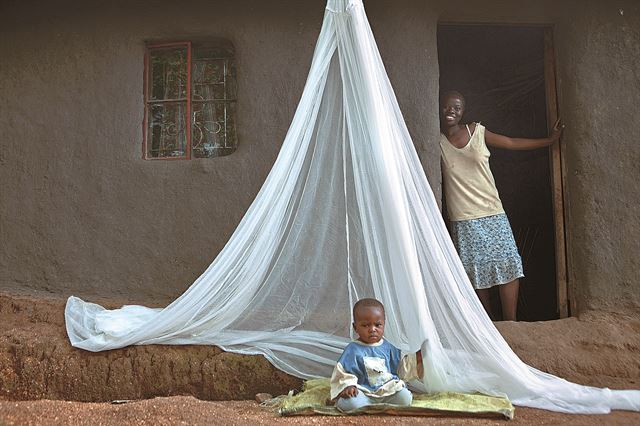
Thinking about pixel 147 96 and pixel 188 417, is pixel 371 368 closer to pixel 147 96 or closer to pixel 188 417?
pixel 188 417

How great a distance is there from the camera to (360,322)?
126 inches

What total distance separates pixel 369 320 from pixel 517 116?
3.90 meters

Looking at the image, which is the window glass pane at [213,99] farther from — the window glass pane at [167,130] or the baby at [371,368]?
the baby at [371,368]

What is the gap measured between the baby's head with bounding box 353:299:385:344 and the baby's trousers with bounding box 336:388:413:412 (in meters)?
0.26

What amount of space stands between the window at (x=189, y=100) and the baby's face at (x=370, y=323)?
1694 mm

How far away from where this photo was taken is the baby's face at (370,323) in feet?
10.4

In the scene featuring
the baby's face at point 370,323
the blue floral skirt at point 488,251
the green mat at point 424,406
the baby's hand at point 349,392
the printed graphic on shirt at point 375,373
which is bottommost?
the green mat at point 424,406

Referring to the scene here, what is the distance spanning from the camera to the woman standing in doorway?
436 centimetres

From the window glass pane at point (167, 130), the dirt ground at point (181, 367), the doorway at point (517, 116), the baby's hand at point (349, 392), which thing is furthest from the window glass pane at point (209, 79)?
the doorway at point (517, 116)

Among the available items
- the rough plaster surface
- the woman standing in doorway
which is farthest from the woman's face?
the rough plaster surface

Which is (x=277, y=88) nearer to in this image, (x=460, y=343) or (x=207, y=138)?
(x=207, y=138)

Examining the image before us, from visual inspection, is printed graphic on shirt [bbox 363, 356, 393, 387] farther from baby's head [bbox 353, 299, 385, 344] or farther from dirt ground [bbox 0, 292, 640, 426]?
dirt ground [bbox 0, 292, 640, 426]

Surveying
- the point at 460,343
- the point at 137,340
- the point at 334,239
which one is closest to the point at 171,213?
the point at 137,340

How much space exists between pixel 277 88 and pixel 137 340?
176 cm
